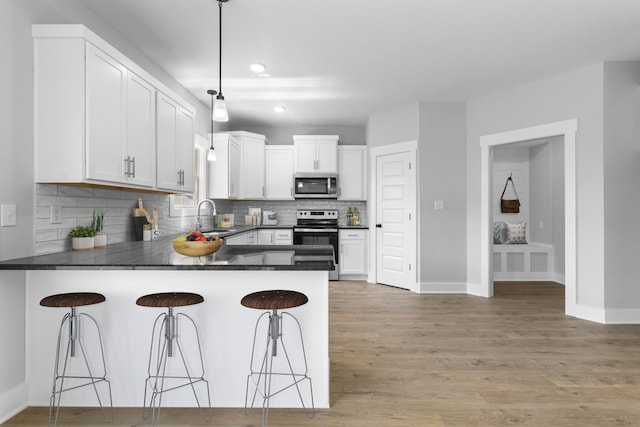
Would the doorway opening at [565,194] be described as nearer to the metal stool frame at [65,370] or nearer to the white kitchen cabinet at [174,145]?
the white kitchen cabinet at [174,145]

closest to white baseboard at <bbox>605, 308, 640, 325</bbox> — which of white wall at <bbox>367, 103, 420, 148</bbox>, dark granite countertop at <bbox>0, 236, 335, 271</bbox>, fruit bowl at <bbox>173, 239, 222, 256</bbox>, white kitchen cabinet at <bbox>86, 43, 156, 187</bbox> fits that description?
white wall at <bbox>367, 103, 420, 148</bbox>

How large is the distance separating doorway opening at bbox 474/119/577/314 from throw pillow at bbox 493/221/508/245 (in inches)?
62.8

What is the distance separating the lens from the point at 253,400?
2133mm

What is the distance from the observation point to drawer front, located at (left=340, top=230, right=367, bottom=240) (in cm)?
584

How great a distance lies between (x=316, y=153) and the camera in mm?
6102

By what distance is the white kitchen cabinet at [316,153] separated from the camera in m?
6.08

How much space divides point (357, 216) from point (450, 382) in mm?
4060

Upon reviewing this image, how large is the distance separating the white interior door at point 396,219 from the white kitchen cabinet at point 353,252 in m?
0.28

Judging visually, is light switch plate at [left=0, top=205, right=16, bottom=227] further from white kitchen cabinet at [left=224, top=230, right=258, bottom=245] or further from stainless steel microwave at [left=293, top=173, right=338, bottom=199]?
stainless steel microwave at [left=293, top=173, right=338, bottom=199]

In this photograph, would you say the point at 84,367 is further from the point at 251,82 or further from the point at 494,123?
the point at 494,123

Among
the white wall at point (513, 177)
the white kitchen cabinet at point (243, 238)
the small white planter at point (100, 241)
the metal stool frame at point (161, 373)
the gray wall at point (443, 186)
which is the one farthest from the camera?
the white wall at point (513, 177)

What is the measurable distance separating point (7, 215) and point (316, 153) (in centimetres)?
452

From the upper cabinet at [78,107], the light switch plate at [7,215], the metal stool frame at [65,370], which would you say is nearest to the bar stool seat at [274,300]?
the metal stool frame at [65,370]

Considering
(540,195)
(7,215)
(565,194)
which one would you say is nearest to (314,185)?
(565,194)
